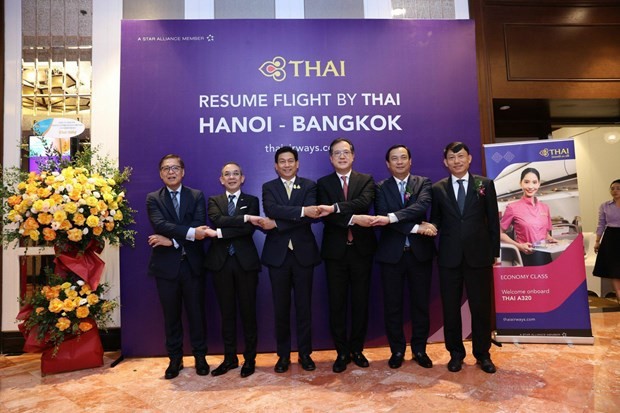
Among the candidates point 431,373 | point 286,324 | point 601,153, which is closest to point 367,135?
point 286,324

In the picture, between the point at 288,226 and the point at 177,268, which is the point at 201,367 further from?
the point at 288,226

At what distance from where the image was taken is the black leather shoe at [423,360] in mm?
3146

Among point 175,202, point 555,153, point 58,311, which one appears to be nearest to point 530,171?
point 555,153

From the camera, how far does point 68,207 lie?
10.4 feet

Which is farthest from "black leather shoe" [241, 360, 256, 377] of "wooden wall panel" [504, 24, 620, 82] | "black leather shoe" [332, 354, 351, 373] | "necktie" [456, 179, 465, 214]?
"wooden wall panel" [504, 24, 620, 82]

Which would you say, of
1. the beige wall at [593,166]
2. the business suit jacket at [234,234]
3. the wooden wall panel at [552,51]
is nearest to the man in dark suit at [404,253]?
the business suit jacket at [234,234]

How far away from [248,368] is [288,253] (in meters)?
0.95

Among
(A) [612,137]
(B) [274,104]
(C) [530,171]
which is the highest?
(A) [612,137]

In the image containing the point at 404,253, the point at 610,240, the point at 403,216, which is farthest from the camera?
the point at 610,240

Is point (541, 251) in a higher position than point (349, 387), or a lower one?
higher

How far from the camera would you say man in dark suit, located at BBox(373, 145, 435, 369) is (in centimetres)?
308

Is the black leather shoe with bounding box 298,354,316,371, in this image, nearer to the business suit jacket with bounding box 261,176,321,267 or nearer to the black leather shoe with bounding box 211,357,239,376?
the black leather shoe with bounding box 211,357,239,376

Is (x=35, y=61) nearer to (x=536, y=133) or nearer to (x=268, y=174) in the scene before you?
(x=268, y=174)

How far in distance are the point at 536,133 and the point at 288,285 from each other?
4.12m
